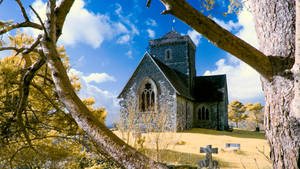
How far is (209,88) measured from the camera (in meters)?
20.3

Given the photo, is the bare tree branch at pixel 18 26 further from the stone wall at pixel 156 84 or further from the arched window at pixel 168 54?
the arched window at pixel 168 54

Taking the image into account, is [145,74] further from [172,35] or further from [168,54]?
[172,35]

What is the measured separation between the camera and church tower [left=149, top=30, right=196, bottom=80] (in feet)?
66.5

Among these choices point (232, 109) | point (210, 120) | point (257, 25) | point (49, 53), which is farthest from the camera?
point (232, 109)

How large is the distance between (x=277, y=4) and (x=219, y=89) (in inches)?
753

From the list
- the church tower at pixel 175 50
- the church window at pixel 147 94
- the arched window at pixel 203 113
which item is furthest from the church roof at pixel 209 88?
the church window at pixel 147 94

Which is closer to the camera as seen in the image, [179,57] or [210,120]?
[210,120]

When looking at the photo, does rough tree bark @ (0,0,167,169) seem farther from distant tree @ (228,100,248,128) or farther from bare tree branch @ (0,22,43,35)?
distant tree @ (228,100,248,128)

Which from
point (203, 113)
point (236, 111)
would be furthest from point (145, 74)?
point (236, 111)

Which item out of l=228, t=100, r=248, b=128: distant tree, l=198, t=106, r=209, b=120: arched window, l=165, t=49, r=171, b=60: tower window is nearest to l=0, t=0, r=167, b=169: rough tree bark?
l=198, t=106, r=209, b=120: arched window

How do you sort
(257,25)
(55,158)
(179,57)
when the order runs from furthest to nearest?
(179,57) → (55,158) → (257,25)

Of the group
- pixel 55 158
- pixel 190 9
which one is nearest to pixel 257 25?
pixel 190 9

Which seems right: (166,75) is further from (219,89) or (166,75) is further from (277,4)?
(277,4)

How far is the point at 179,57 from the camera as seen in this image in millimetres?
20641
